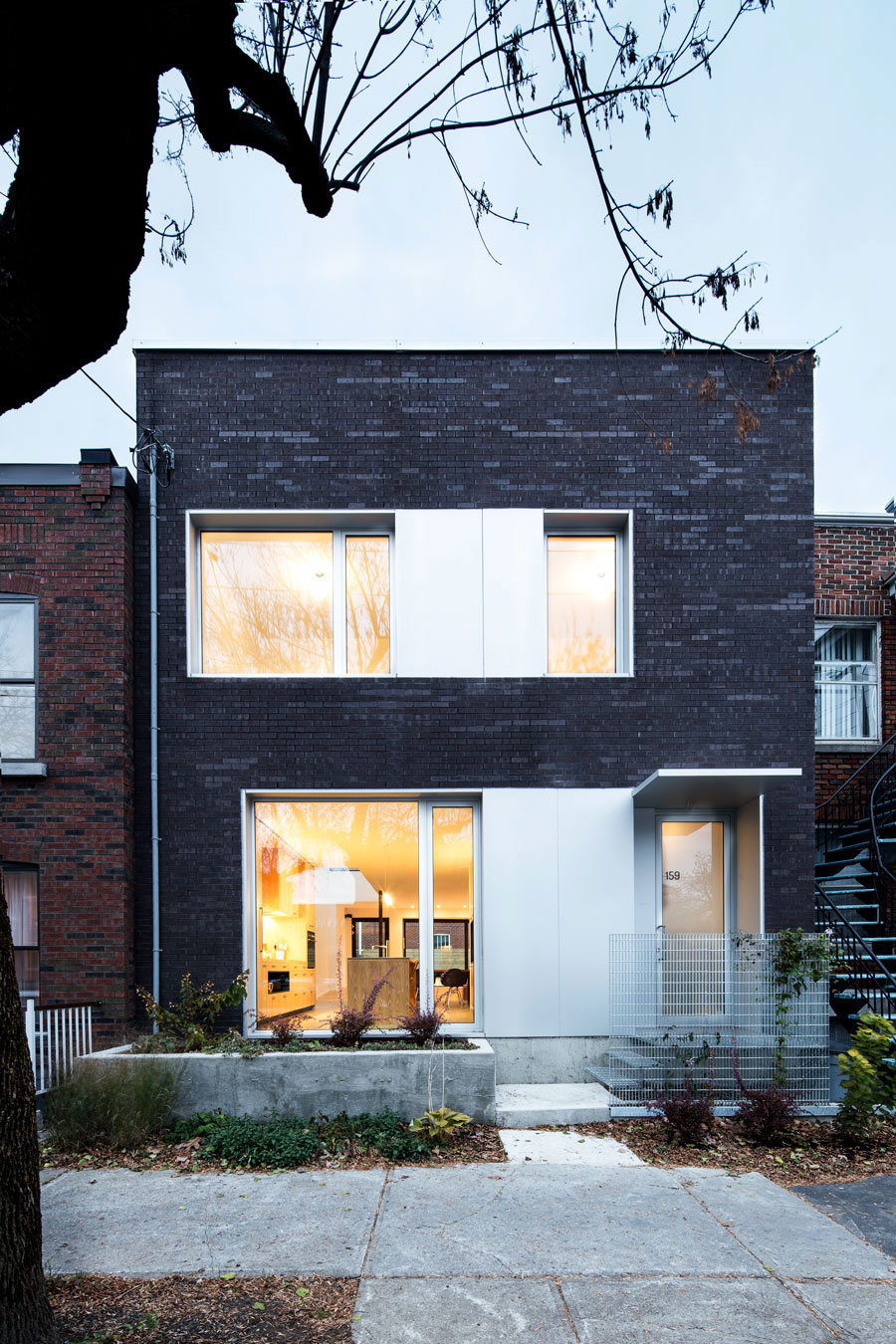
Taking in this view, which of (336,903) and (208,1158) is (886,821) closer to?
(336,903)

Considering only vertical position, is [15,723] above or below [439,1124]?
above

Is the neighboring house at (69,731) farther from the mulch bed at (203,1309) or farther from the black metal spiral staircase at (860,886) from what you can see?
the black metal spiral staircase at (860,886)

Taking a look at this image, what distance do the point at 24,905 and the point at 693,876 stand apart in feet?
22.5

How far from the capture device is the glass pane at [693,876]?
9922 millimetres

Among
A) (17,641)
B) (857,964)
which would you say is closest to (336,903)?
(17,641)

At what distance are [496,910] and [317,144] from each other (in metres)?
7.11

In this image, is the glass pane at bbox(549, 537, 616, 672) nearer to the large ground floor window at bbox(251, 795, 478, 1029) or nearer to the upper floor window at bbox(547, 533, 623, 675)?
the upper floor window at bbox(547, 533, 623, 675)

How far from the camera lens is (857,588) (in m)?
12.9

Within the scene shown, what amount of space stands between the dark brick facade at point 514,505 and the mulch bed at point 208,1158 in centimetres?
290

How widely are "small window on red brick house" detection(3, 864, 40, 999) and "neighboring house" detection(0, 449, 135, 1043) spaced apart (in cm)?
1

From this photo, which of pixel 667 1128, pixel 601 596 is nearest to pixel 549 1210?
pixel 667 1128

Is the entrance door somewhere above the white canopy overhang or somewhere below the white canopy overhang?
below

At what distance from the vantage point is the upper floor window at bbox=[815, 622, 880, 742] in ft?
41.8

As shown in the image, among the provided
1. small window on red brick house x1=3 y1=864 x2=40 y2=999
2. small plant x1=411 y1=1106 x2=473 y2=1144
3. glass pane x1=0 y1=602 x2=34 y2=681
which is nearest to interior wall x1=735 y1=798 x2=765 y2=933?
small plant x1=411 y1=1106 x2=473 y2=1144
